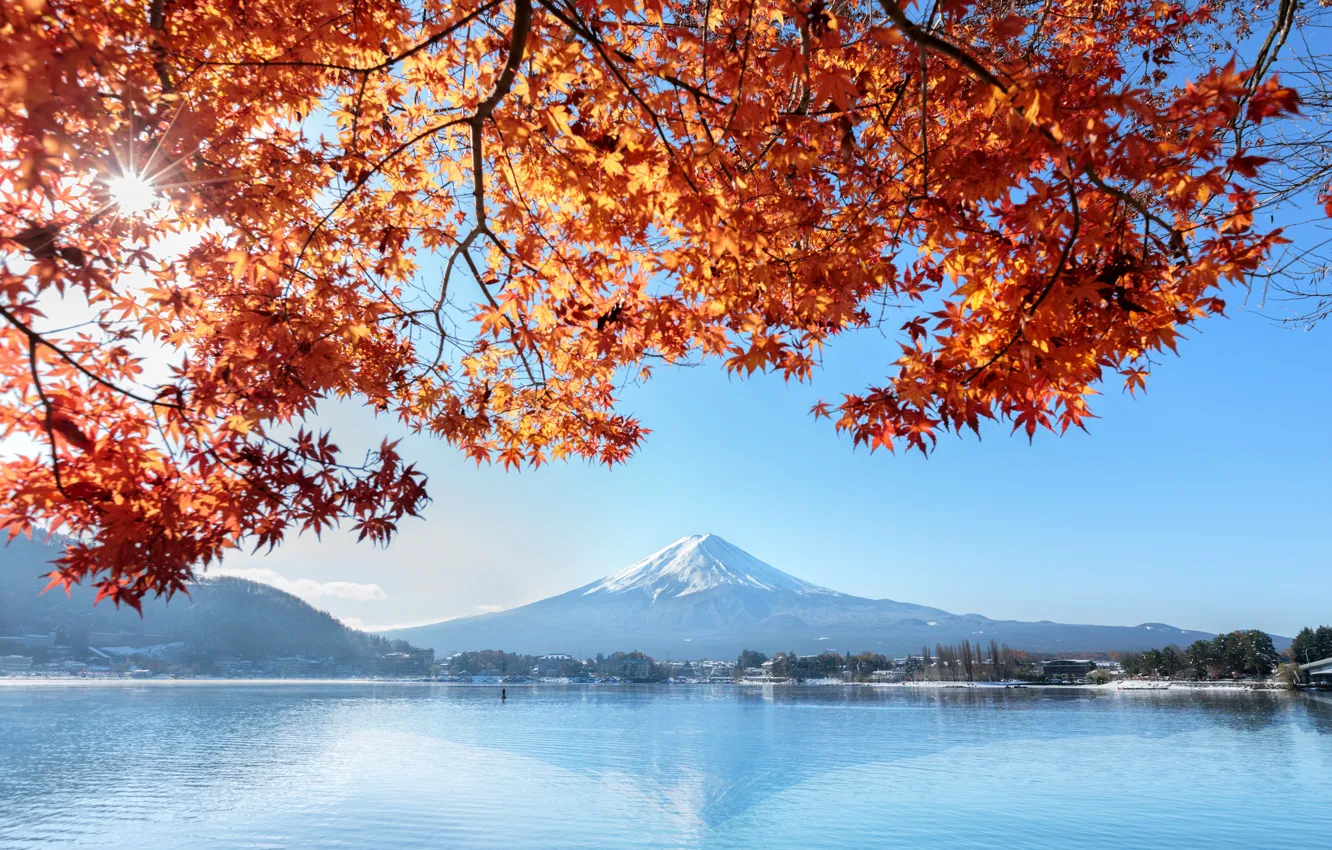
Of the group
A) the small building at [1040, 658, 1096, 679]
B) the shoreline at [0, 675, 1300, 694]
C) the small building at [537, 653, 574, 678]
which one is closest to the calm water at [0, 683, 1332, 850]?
the shoreline at [0, 675, 1300, 694]

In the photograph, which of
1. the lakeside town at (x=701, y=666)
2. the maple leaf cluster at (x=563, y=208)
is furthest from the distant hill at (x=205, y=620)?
the maple leaf cluster at (x=563, y=208)

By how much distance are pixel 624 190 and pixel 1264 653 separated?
344 ft

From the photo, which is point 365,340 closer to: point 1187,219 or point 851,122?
point 851,122

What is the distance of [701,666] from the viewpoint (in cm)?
17650

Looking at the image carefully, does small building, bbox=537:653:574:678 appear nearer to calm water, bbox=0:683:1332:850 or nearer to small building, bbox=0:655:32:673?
small building, bbox=0:655:32:673

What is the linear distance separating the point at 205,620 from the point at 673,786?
177 m

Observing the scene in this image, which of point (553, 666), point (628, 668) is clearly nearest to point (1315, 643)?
point (628, 668)

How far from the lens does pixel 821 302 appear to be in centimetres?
383

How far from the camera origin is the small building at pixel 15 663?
428 feet

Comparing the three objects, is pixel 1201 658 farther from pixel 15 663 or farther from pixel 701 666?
pixel 15 663

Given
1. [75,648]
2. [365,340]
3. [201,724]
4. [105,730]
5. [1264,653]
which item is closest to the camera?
[365,340]

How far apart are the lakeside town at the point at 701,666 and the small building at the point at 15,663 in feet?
0.88

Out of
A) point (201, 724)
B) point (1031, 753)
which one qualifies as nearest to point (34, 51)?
point (1031, 753)

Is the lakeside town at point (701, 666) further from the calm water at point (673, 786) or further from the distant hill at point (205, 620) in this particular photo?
the calm water at point (673, 786)
